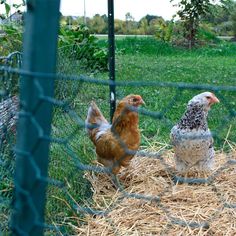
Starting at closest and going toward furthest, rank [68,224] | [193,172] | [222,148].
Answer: [68,224] → [193,172] → [222,148]

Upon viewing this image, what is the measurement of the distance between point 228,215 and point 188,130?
1.95 feet

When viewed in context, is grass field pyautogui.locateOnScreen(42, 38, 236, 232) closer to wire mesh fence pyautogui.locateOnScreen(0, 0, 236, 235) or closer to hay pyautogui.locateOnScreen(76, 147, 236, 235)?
wire mesh fence pyautogui.locateOnScreen(0, 0, 236, 235)

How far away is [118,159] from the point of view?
9.31 ft

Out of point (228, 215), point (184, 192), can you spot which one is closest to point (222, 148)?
point (184, 192)

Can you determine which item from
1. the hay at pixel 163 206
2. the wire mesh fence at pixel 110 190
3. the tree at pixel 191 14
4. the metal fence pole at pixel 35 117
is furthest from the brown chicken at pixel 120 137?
the tree at pixel 191 14

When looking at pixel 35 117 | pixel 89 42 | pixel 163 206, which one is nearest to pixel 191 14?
pixel 89 42

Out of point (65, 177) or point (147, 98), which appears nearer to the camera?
point (65, 177)

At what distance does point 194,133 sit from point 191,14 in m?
9.52

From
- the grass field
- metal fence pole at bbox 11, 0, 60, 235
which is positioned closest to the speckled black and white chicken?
the grass field

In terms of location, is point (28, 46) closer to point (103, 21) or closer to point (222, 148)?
point (222, 148)

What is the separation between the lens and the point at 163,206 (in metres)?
2.59

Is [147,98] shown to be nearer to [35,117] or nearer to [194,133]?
[194,133]

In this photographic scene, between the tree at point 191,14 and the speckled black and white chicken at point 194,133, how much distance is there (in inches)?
354

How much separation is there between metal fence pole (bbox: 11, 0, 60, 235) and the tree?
10861mm
